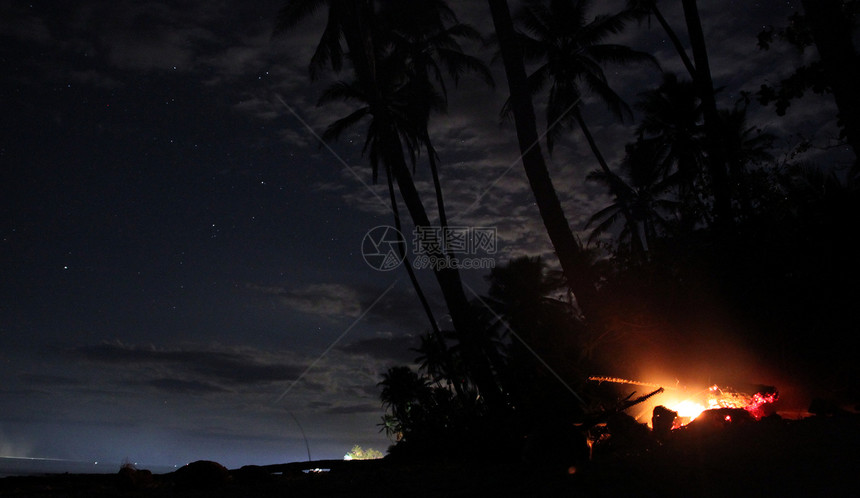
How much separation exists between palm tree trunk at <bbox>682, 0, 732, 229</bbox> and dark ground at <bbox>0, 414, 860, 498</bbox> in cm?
524

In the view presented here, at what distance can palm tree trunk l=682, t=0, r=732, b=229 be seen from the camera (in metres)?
9.37

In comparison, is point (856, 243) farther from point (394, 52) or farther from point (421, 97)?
point (394, 52)

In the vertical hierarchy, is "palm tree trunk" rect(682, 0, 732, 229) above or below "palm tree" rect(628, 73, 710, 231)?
below

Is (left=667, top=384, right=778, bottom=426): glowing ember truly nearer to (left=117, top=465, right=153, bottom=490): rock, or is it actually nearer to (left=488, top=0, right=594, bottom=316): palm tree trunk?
(left=488, top=0, right=594, bottom=316): palm tree trunk

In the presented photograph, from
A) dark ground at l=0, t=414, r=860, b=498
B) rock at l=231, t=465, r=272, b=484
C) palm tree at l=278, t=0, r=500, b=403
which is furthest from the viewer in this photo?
palm tree at l=278, t=0, r=500, b=403

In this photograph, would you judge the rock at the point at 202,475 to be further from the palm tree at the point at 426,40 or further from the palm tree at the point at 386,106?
the palm tree at the point at 426,40

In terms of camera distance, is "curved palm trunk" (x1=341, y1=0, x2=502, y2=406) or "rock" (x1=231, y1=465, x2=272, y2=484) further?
"curved palm trunk" (x1=341, y1=0, x2=502, y2=406)

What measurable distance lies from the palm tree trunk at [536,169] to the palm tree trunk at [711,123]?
2.60 metres

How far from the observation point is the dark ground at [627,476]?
3.16 metres

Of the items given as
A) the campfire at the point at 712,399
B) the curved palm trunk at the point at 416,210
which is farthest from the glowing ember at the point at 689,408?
the curved palm trunk at the point at 416,210

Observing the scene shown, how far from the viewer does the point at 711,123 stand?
11.1 m

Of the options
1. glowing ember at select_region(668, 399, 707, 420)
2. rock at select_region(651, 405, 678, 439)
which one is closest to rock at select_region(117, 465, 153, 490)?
rock at select_region(651, 405, 678, 439)

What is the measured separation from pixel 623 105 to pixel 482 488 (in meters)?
24.6

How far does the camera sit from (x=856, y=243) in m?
6.85
